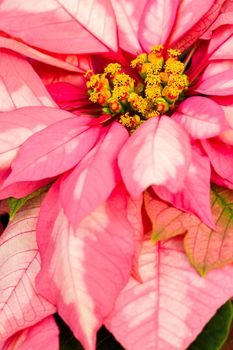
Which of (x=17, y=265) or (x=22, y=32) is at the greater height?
(x=22, y=32)

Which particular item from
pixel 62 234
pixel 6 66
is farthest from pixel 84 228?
pixel 6 66

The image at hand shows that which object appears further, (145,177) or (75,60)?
(75,60)

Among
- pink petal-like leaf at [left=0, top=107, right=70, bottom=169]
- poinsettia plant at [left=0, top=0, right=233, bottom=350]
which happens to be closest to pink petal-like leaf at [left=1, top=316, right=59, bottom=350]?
poinsettia plant at [left=0, top=0, right=233, bottom=350]

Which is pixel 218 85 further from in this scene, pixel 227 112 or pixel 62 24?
pixel 62 24

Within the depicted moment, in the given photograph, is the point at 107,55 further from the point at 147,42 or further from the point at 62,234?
the point at 62,234

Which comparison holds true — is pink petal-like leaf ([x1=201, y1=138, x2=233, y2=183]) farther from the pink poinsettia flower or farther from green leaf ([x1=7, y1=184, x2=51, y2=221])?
green leaf ([x1=7, y1=184, x2=51, y2=221])

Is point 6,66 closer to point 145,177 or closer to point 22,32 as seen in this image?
point 22,32
